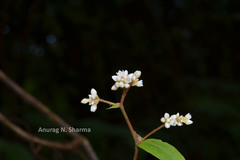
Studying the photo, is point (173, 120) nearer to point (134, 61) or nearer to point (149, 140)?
point (149, 140)

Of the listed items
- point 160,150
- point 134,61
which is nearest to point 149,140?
point 160,150

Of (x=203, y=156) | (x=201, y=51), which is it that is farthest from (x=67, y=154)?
(x=201, y=51)

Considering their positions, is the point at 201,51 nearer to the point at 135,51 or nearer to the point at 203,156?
the point at 135,51

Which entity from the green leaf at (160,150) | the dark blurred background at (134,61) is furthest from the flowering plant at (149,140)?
the dark blurred background at (134,61)

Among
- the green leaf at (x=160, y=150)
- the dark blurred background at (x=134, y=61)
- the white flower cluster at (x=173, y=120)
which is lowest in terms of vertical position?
the green leaf at (x=160, y=150)

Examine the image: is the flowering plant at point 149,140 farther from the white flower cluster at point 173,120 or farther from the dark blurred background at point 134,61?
the dark blurred background at point 134,61

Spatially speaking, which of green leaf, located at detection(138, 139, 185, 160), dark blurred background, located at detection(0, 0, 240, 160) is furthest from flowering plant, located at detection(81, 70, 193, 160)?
dark blurred background, located at detection(0, 0, 240, 160)

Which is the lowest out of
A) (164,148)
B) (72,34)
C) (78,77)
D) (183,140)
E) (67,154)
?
(164,148)
